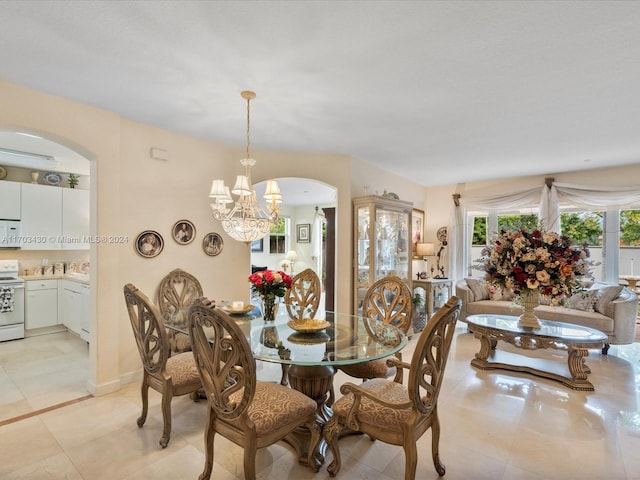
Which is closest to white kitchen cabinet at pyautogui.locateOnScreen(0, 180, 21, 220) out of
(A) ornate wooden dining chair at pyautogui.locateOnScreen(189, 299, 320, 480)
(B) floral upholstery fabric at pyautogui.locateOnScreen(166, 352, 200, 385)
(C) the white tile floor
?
(C) the white tile floor

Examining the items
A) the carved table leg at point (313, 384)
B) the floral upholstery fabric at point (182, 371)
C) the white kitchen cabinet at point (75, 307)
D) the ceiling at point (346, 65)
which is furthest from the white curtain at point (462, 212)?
the white kitchen cabinet at point (75, 307)

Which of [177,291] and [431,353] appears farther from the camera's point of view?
[177,291]

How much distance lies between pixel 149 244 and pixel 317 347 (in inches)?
87.4

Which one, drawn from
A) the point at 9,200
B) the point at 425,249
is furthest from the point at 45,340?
the point at 425,249

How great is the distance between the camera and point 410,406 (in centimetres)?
167

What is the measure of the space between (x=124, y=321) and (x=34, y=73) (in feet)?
7.05

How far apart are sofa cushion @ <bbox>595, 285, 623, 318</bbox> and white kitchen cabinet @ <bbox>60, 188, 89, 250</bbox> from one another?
7.47m

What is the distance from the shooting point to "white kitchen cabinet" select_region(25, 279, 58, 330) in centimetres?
456

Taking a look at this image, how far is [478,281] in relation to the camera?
17.0ft

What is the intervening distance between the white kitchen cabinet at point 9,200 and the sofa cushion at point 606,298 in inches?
313

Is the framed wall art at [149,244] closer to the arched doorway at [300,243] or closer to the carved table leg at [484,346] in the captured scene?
the carved table leg at [484,346]

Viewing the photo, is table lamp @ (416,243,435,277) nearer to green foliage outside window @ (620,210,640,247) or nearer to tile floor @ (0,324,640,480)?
green foliage outside window @ (620,210,640,247)

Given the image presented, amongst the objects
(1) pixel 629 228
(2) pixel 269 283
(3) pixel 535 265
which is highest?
(1) pixel 629 228

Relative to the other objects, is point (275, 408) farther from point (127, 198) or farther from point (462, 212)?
point (462, 212)
